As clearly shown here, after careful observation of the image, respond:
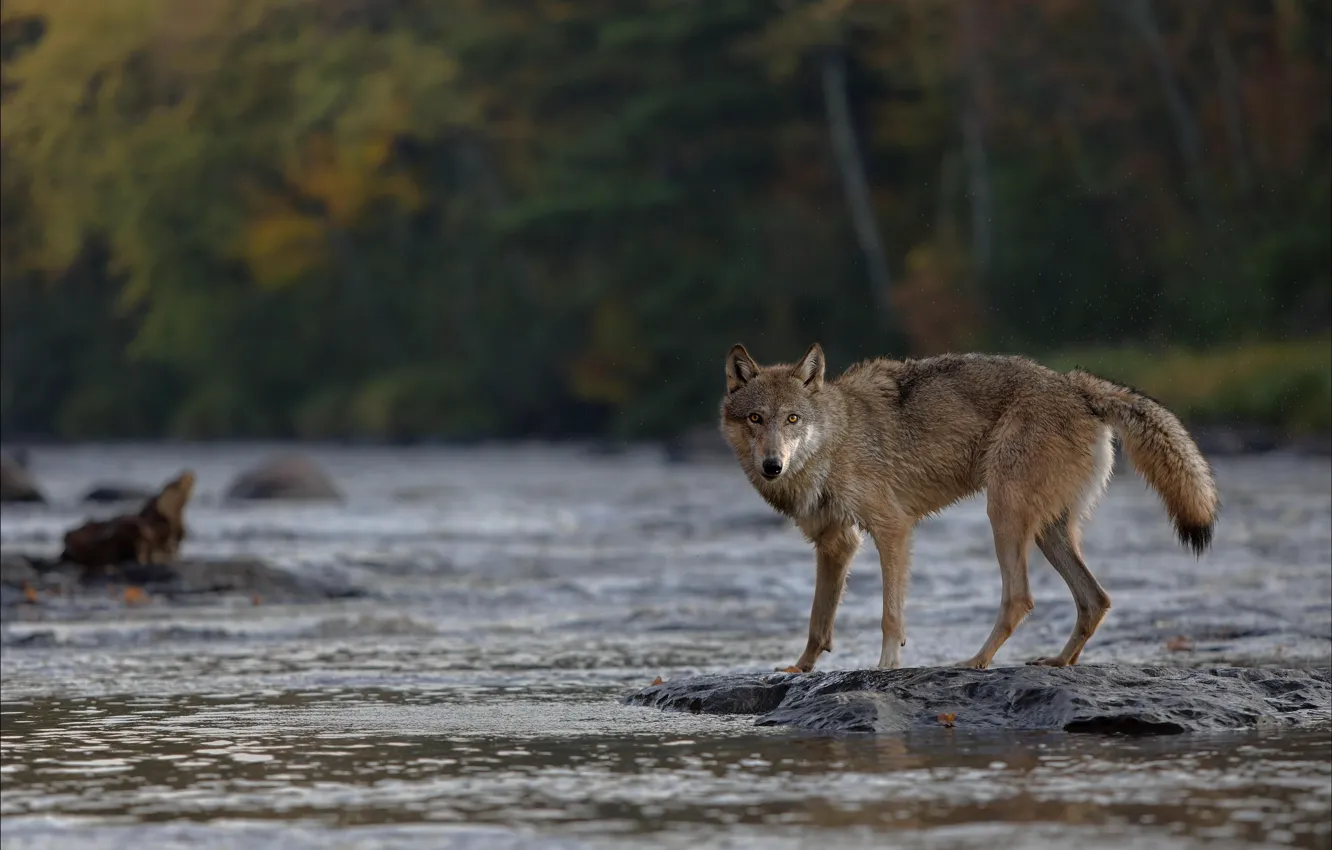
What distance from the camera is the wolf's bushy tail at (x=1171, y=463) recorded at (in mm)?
9031

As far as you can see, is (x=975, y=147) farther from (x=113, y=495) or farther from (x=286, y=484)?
(x=113, y=495)

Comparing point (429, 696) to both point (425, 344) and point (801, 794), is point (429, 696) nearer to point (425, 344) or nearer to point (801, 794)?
point (801, 794)

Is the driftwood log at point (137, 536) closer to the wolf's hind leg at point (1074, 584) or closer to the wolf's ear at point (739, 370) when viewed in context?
the wolf's ear at point (739, 370)

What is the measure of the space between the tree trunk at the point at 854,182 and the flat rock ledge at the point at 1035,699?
A: 40649mm

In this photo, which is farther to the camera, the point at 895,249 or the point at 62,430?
the point at 62,430

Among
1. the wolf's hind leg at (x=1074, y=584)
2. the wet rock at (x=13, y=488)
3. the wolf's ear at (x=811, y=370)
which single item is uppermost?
the wolf's ear at (x=811, y=370)

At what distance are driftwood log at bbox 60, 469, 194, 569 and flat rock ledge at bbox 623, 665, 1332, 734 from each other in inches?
318

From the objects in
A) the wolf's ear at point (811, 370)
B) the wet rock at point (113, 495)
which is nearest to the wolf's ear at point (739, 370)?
the wolf's ear at point (811, 370)

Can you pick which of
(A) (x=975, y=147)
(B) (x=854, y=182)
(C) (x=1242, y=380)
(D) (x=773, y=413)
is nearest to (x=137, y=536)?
(D) (x=773, y=413)

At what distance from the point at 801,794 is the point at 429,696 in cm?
339

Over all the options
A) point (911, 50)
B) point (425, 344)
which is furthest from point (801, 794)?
point (425, 344)

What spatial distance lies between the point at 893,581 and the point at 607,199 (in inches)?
1774

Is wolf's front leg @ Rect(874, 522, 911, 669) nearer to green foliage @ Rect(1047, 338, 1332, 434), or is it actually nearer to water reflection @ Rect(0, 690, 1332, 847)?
water reflection @ Rect(0, 690, 1332, 847)

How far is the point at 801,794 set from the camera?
21.2 feet
